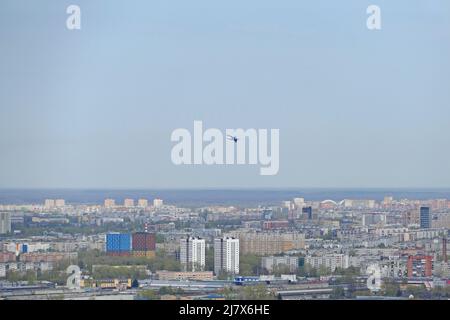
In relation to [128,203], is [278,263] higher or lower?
lower

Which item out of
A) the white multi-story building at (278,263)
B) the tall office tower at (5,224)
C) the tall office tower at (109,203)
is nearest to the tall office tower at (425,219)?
the white multi-story building at (278,263)

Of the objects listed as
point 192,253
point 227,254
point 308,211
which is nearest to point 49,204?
point 192,253

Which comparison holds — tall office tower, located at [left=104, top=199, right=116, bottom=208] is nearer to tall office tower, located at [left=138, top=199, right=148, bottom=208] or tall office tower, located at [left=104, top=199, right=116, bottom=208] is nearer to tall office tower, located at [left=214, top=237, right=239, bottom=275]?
tall office tower, located at [left=138, top=199, right=148, bottom=208]

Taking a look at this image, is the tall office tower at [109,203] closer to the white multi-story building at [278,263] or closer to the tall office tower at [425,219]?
the white multi-story building at [278,263]

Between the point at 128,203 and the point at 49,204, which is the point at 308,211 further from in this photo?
the point at 49,204
